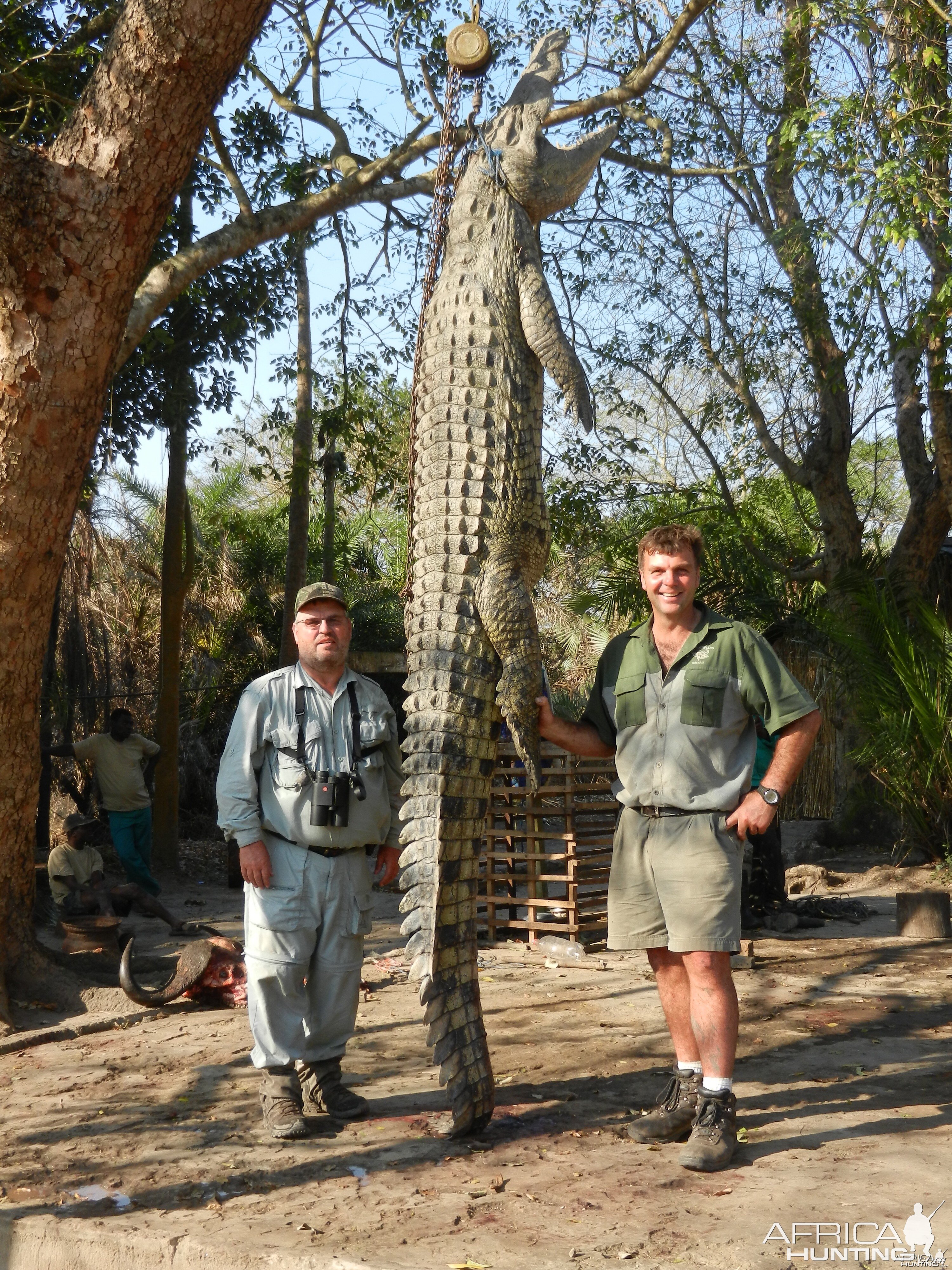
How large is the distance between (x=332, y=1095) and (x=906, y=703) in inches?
274

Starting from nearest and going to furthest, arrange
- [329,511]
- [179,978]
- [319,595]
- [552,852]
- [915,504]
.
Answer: [319,595]
[179,978]
[552,852]
[915,504]
[329,511]

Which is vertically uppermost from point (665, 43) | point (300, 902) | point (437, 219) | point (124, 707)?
point (665, 43)

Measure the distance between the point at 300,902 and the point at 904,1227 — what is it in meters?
2.09

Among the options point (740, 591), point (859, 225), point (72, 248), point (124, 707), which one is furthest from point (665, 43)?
point (124, 707)

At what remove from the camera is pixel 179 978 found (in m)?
5.75

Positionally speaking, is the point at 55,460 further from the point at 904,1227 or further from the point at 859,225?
the point at 859,225

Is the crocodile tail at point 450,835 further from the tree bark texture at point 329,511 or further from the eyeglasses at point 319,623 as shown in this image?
the tree bark texture at point 329,511

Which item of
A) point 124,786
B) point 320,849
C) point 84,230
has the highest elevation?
point 84,230

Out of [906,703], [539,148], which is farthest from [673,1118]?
[906,703]

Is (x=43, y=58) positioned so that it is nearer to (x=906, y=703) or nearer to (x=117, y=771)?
(x=117, y=771)

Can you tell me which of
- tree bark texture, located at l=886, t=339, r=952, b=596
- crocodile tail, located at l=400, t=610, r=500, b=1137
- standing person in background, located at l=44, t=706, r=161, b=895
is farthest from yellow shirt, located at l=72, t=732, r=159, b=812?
tree bark texture, located at l=886, t=339, r=952, b=596

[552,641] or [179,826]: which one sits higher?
[552,641]

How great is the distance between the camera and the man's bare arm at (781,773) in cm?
339

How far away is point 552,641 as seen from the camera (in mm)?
17891
